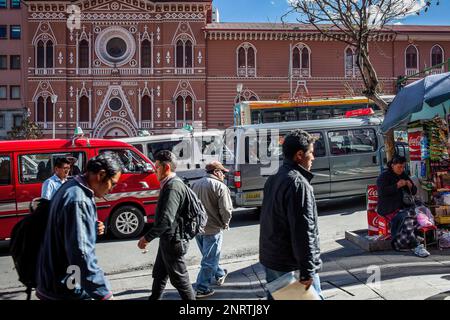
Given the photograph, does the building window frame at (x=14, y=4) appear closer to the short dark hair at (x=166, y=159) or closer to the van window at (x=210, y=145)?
the van window at (x=210, y=145)

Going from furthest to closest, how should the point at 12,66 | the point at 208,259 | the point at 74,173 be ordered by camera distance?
the point at 12,66
the point at 74,173
the point at 208,259

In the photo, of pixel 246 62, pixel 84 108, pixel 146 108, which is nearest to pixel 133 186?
pixel 146 108

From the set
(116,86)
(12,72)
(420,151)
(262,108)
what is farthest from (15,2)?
(420,151)

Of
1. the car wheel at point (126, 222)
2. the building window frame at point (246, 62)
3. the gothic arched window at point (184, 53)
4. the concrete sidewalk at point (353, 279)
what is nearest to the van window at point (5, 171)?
the car wheel at point (126, 222)

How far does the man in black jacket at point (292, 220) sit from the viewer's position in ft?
11.4

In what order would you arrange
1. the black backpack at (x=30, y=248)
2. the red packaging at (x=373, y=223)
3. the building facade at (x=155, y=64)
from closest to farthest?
the black backpack at (x=30, y=248)
the red packaging at (x=373, y=223)
the building facade at (x=155, y=64)

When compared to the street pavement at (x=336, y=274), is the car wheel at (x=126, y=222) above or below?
above

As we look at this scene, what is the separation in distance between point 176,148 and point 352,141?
5.08 metres

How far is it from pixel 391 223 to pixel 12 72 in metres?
40.6

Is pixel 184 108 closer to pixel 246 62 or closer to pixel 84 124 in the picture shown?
pixel 246 62

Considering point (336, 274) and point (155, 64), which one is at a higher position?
point (155, 64)

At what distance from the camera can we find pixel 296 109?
66.9ft

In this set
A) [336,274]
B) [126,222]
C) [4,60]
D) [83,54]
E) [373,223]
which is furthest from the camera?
[4,60]

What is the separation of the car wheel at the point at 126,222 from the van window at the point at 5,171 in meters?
2.26
